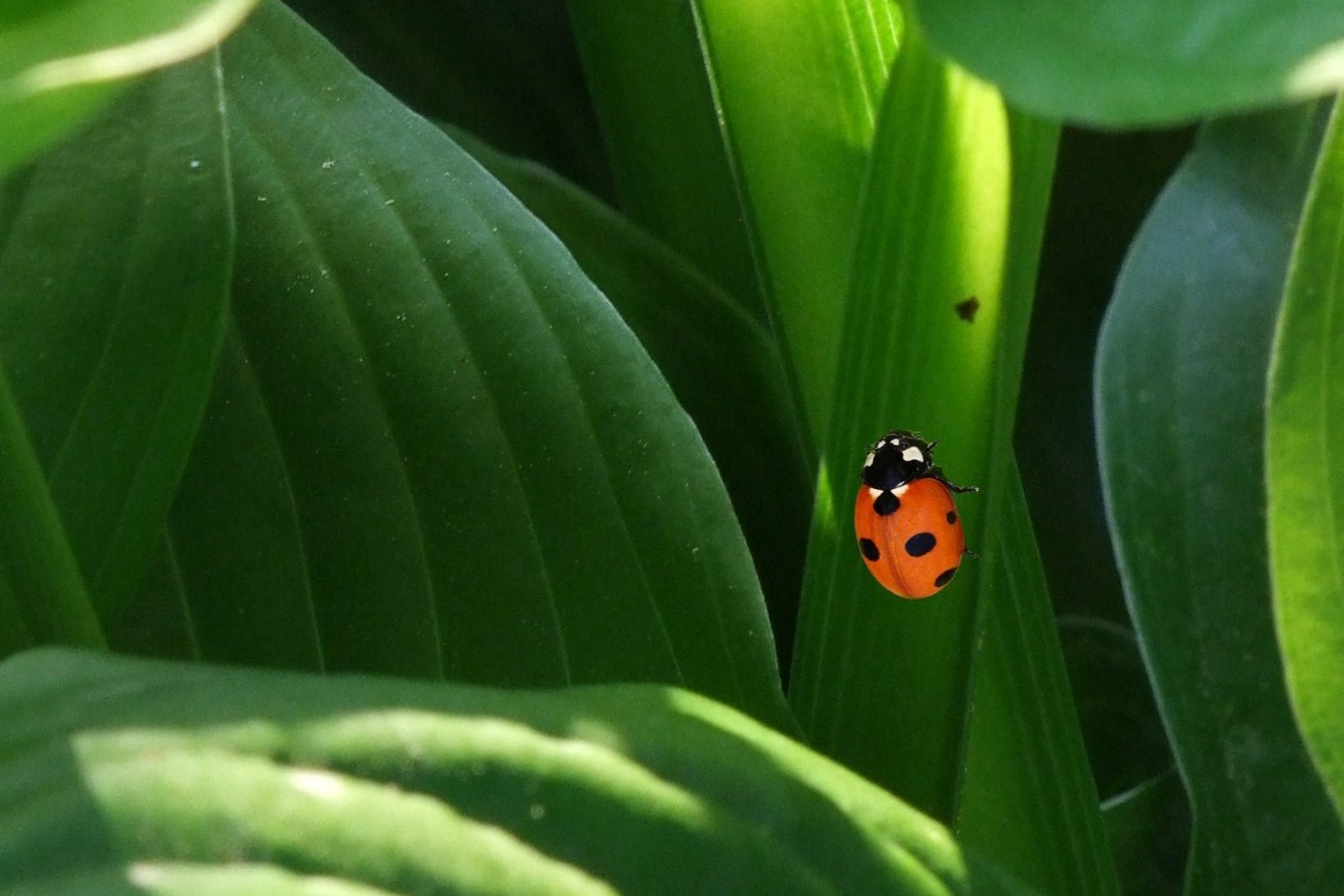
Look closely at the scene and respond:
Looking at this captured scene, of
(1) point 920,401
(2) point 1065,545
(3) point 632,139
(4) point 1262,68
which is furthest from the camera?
(2) point 1065,545

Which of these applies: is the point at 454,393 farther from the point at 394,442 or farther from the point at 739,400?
the point at 739,400

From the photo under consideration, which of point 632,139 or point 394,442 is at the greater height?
point 632,139

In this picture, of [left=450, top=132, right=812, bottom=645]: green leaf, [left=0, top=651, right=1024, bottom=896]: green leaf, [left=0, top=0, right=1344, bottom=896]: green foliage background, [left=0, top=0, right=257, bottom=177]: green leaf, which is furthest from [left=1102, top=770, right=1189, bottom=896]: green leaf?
[left=0, top=0, right=257, bottom=177]: green leaf

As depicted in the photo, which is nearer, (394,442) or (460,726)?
(460,726)

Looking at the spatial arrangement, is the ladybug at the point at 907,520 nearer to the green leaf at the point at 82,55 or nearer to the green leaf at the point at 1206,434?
the green leaf at the point at 1206,434

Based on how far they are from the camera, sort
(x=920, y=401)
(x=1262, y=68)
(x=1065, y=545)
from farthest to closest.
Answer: (x=1065, y=545) < (x=920, y=401) < (x=1262, y=68)

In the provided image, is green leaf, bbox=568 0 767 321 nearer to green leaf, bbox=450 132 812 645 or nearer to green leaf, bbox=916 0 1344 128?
green leaf, bbox=450 132 812 645

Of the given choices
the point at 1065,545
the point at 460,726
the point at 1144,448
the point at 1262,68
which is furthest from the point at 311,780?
the point at 1065,545
